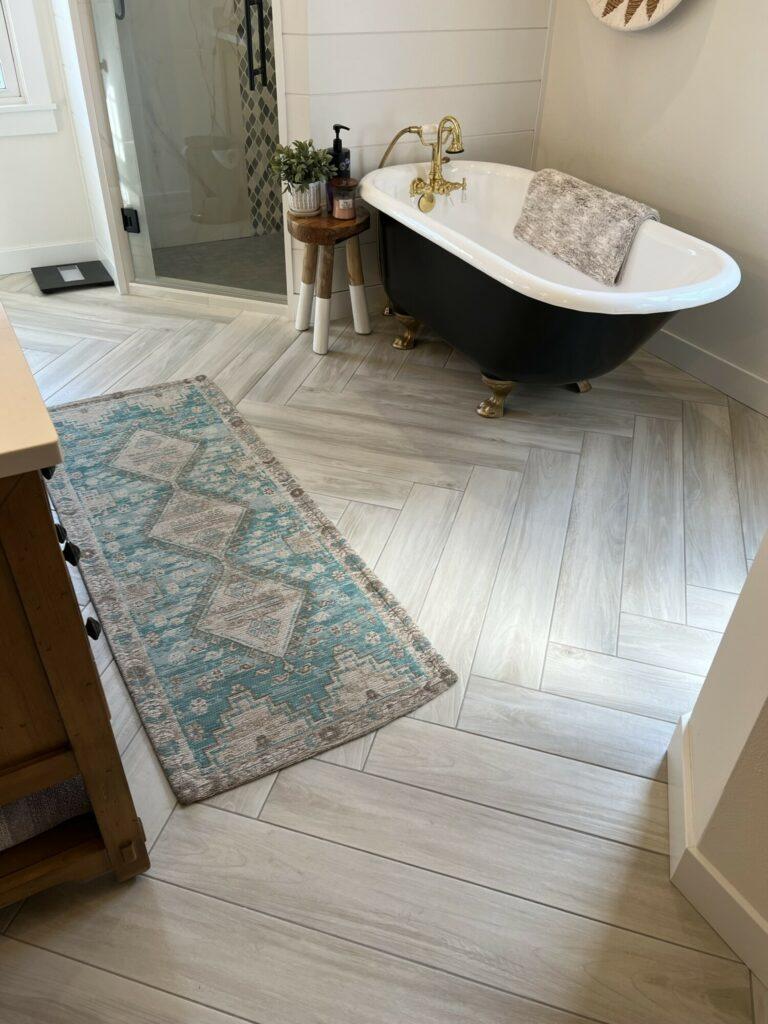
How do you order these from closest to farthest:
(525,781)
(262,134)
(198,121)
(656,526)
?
1. (525,781)
2. (656,526)
3. (262,134)
4. (198,121)

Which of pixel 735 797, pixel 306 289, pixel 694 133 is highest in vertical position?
pixel 694 133

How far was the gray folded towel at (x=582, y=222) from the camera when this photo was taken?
2721 mm

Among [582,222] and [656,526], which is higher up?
[582,222]

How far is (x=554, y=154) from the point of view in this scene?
3.48 metres

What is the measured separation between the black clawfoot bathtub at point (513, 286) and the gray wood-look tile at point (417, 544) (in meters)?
0.52

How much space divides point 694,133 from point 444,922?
2.69 meters

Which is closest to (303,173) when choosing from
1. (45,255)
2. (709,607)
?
(45,255)

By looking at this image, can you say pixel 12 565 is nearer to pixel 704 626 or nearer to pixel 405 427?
pixel 704 626

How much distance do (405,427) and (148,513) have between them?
91 cm

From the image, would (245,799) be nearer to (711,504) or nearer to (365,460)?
(365,460)

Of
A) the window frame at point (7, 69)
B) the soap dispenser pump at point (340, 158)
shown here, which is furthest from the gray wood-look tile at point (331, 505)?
the window frame at point (7, 69)

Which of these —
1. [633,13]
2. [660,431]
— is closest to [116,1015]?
[660,431]

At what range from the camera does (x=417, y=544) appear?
86.3 inches

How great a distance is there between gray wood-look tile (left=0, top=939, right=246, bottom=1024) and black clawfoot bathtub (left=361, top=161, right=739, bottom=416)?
1.82m
